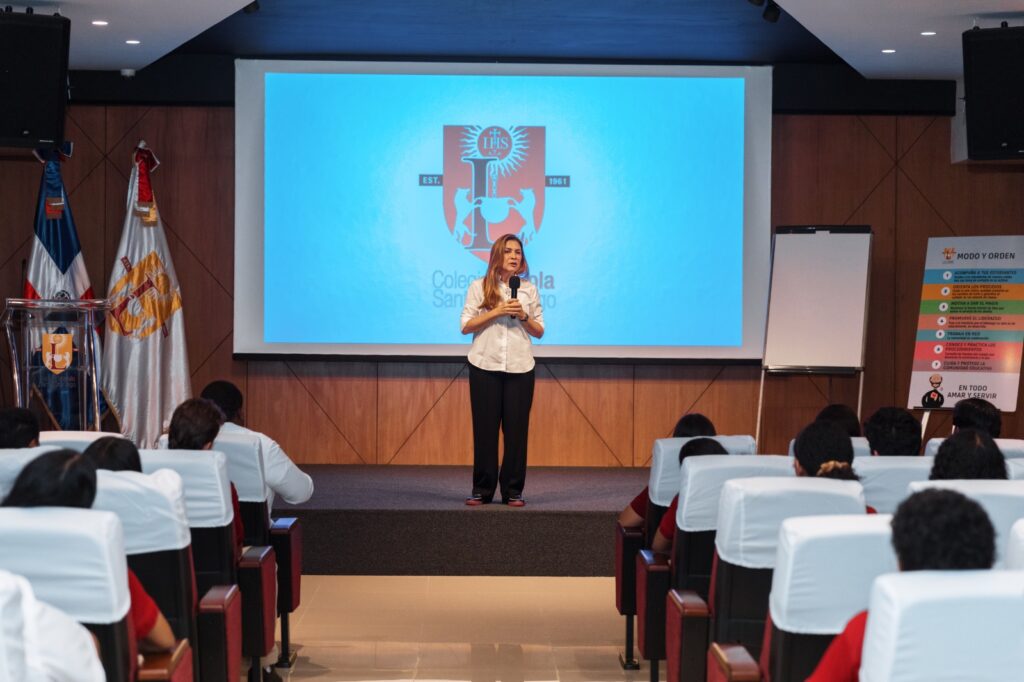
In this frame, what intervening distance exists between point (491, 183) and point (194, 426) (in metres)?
4.61

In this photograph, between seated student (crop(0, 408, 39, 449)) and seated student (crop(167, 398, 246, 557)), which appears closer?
seated student (crop(167, 398, 246, 557))

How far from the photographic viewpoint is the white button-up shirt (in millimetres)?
6500

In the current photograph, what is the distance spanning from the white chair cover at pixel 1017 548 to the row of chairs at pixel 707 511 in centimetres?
38

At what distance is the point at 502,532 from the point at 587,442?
2331 millimetres

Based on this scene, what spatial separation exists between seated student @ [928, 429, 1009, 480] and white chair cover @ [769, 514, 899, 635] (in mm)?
975

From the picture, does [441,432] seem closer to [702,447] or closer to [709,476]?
[702,447]

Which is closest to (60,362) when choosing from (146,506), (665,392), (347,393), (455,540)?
(347,393)

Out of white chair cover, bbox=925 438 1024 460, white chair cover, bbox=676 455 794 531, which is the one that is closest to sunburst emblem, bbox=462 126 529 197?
white chair cover, bbox=925 438 1024 460

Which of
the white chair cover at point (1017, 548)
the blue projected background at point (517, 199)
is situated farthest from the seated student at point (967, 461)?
the blue projected background at point (517, 199)

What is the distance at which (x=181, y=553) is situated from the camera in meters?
3.10

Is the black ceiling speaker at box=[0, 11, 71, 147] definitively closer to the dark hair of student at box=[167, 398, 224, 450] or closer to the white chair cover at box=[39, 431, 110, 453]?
the white chair cover at box=[39, 431, 110, 453]

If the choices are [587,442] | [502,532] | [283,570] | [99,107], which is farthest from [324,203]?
[283,570]

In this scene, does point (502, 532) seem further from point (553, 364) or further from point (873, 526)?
point (873, 526)

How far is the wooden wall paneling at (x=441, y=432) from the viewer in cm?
862
